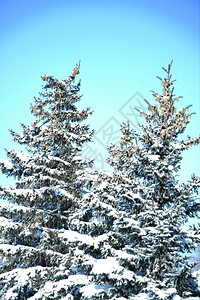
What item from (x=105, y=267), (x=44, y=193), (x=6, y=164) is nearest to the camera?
(x=105, y=267)

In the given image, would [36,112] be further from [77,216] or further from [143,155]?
[143,155]

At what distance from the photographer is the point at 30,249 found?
9.88m

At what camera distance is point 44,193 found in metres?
11.2

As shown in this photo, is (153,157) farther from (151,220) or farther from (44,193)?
(44,193)

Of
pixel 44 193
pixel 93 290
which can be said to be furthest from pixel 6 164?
pixel 93 290

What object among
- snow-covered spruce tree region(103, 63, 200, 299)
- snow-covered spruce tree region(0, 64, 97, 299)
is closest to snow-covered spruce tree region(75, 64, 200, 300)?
snow-covered spruce tree region(103, 63, 200, 299)

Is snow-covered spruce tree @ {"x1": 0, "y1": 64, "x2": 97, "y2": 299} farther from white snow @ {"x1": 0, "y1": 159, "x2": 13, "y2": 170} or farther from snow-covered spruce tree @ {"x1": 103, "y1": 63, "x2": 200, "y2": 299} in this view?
snow-covered spruce tree @ {"x1": 103, "y1": 63, "x2": 200, "y2": 299}

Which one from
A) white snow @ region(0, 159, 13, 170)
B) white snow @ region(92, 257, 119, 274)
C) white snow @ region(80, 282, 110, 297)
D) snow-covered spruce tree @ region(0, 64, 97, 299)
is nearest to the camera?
white snow @ region(92, 257, 119, 274)

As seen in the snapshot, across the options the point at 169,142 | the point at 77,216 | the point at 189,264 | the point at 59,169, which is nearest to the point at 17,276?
the point at 77,216

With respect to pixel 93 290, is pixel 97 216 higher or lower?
higher

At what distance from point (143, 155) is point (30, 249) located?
572cm

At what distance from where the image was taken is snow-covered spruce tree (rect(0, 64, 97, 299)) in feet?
31.7

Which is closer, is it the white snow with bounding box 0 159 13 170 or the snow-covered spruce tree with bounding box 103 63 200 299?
the snow-covered spruce tree with bounding box 103 63 200 299

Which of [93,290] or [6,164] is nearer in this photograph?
[93,290]
